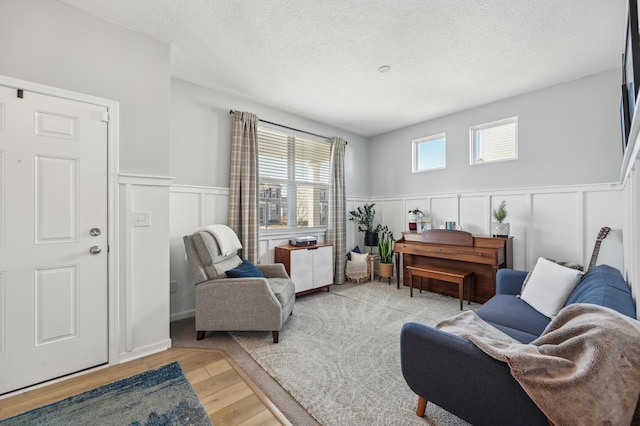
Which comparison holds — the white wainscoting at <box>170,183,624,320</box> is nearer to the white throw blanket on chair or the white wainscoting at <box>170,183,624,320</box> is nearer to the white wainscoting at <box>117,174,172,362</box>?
the white throw blanket on chair

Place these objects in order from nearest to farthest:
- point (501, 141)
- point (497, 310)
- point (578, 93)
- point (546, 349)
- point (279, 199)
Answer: point (546, 349) → point (497, 310) → point (578, 93) → point (501, 141) → point (279, 199)

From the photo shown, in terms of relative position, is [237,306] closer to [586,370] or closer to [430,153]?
[586,370]

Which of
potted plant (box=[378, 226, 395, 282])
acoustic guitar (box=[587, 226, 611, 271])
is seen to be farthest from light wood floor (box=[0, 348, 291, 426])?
→ acoustic guitar (box=[587, 226, 611, 271])

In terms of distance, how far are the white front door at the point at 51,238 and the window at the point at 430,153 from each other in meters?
4.21

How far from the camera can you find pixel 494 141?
3.68m

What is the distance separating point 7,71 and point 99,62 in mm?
522

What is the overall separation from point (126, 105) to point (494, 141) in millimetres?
4353

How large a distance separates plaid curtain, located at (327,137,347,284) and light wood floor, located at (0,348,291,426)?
2.48m

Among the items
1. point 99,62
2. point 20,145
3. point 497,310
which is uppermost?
point 99,62

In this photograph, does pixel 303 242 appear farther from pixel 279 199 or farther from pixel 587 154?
pixel 587 154

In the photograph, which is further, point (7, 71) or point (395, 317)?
point (395, 317)

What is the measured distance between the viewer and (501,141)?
361 centimetres

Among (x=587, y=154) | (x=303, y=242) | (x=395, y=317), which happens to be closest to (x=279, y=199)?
(x=303, y=242)

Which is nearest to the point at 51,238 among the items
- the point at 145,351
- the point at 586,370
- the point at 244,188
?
the point at 145,351
